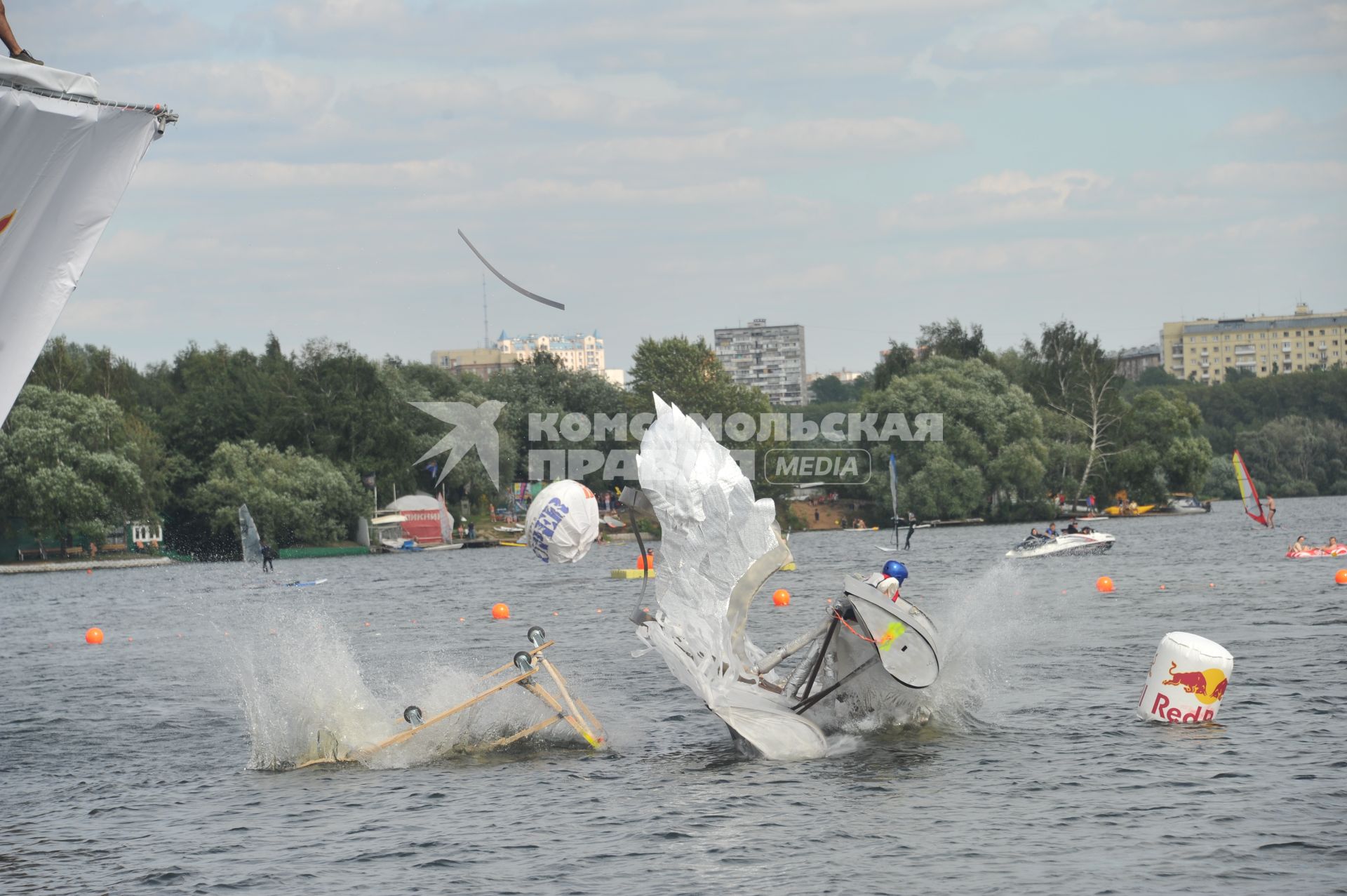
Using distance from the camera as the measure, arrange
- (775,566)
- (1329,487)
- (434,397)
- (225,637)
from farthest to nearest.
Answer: (1329,487) → (434,397) → (225,637) → (775,566)

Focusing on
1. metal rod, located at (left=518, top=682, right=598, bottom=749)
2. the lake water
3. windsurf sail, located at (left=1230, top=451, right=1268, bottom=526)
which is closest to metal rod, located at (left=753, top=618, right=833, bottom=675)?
the lake water

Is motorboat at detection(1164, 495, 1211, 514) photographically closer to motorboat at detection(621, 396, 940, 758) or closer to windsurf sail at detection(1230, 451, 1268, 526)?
windsurf sail at detection(1230, 451, 1268, 526)

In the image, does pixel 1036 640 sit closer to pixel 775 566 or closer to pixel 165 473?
pixel 775 566

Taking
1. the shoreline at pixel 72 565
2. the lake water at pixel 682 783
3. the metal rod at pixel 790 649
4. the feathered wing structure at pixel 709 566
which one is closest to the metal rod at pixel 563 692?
the lake water at pixel 682 783

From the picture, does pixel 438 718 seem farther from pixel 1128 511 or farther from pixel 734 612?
pixel 1128 511

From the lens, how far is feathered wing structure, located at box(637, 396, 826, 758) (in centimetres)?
1889

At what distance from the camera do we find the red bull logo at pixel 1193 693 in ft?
66.2

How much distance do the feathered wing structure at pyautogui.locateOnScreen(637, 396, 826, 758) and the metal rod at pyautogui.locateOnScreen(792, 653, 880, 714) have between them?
214mm

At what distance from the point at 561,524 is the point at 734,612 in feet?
9.38

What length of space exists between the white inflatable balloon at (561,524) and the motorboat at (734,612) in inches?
58.1

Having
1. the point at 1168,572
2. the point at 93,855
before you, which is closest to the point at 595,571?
the point at 1168,572

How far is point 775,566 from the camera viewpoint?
758 inches

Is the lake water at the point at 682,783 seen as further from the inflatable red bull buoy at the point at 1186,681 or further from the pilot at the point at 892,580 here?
the pilot at the point at 892,580

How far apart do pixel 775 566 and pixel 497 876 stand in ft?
20.4
